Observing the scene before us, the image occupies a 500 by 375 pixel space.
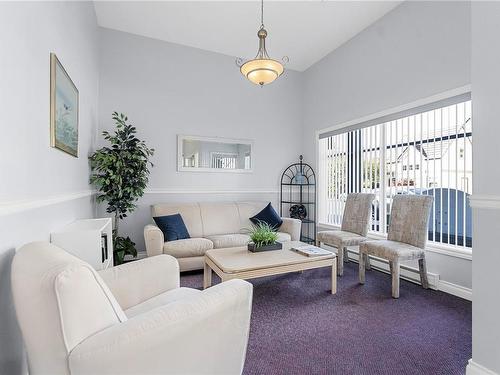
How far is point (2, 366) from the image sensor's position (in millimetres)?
1115

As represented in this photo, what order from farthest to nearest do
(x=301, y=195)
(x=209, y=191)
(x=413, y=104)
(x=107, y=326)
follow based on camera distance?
(x=301, y=195) → (x=209, y=191) → (x=413, y=104) → (x=107, y=326)

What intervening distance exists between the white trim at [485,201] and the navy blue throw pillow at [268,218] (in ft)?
8.89

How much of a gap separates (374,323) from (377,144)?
8.02ft

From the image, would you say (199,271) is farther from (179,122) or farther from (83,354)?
(83,354)

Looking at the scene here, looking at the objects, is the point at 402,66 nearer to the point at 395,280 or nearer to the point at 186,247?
the point at 395,280

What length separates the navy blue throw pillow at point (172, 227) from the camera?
3381 millimetres

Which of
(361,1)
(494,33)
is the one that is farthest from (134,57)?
(494,33)

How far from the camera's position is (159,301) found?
4.89 ft

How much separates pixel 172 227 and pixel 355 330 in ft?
7.63

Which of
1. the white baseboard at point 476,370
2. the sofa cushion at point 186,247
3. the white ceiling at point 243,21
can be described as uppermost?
the white ceiling at point 243,21

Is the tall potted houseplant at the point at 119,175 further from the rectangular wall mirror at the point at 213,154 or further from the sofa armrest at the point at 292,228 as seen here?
the sofa armrest at the point at 292,228

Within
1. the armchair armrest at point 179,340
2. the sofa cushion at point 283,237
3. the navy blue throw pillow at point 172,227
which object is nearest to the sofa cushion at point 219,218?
the navy blue throw pillow at point 172,227

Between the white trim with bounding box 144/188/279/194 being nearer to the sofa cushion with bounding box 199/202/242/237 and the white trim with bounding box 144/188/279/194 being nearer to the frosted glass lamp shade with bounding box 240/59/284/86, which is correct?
the sofa cushion with bounding box 199/202/242/237

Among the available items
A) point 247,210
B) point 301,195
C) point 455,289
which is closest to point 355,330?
point 455,289
